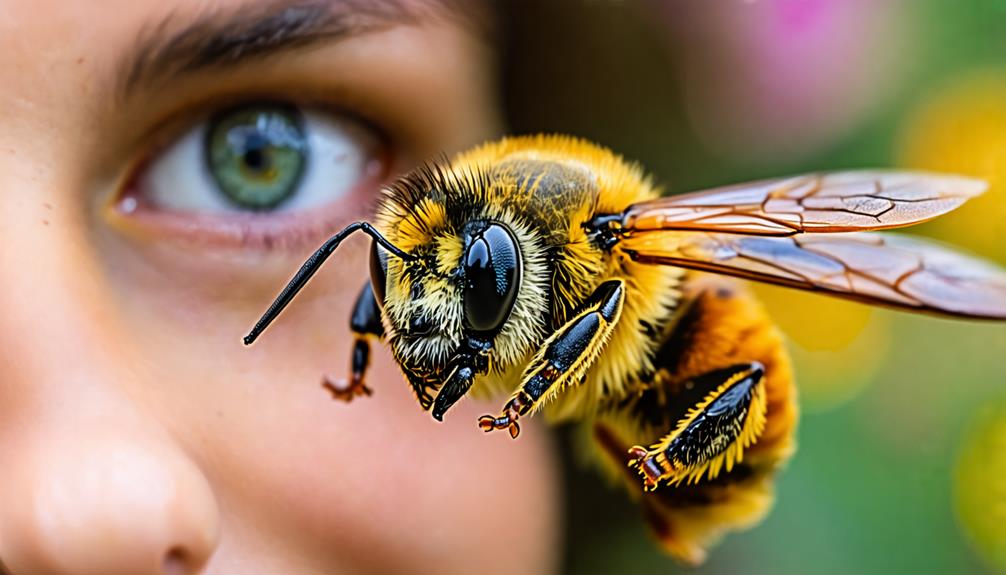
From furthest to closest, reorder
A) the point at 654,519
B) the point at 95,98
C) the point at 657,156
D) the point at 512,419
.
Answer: the point at 657,156 → the point at 654,519 → the point at 95,98 → the point at 512,419

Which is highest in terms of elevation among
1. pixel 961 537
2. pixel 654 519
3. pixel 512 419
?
pixel 512 419

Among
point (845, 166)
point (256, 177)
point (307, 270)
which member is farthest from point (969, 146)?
point (307, 270)

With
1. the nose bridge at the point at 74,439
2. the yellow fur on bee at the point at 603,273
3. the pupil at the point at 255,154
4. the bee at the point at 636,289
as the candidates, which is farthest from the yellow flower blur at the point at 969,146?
the nose bridge at the point at 74,439

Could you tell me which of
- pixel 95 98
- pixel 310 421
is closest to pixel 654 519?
pixel 310 421

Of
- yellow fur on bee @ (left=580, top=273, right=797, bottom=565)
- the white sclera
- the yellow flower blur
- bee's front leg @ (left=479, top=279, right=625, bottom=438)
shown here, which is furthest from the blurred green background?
bee's front leg @ (left=479, top=279, right=625, bottom=438)

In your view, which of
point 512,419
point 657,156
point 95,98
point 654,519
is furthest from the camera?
point 657,156

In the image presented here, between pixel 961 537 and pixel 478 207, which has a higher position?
pixel 478 207

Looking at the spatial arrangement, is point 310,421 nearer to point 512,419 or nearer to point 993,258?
point 512,419

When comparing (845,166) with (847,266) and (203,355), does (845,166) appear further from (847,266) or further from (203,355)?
(203,355)
